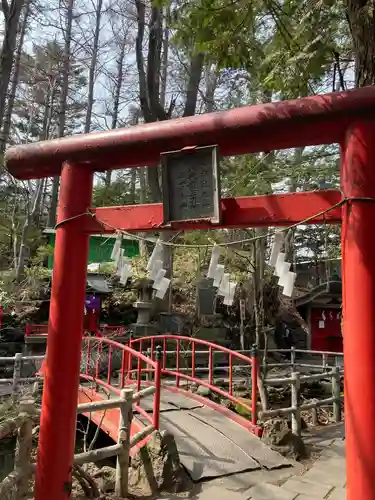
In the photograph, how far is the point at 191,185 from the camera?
3371 millimetres

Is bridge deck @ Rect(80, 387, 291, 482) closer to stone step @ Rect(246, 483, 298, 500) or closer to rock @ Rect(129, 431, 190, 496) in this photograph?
rock @ Rect(129, 431, 190, 496)

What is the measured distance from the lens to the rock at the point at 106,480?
15.3 feet

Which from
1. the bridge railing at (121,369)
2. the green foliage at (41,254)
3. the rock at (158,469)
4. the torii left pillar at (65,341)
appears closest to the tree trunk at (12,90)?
the green foliage at (41,254)

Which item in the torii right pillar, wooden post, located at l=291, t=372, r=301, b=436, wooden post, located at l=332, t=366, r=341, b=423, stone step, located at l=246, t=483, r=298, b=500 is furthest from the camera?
wooden post, located at l=332, t=366, r=341, b=423

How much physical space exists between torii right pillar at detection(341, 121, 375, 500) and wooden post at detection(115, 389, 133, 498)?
2.45 m

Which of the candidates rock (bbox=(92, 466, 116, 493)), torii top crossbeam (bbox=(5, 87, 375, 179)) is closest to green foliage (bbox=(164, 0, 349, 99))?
torii top crossbeam (bbox=(5, 87, 375, 179))

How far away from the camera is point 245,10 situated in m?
5.18

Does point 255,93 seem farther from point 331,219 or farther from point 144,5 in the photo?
point 331,219

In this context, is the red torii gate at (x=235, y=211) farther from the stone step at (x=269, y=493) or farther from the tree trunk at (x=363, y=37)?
the stone step at (x=269, y=493)

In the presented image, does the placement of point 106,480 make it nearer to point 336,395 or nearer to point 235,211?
point 235,211

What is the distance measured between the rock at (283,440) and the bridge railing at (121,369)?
158 centimetres

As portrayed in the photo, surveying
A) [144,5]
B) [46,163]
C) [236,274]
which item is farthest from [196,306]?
[46,163]

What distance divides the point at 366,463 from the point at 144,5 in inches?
536

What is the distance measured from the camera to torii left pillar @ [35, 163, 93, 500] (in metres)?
3.53
